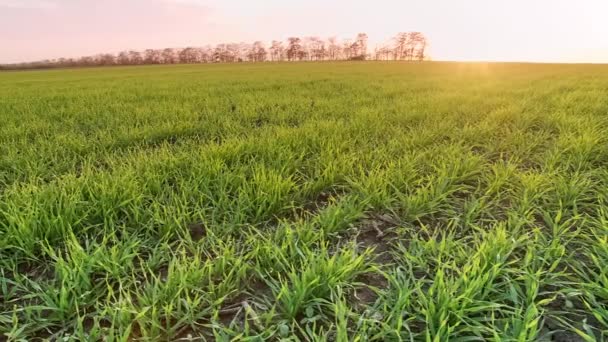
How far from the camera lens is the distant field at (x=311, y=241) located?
59.3 inches

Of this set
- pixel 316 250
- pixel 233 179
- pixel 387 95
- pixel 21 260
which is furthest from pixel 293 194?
pixel 387 95

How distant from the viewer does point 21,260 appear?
1965 millimetres

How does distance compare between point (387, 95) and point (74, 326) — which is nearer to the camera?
point (74, 326)

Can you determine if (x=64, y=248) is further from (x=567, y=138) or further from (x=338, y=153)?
(x=567, y=138)

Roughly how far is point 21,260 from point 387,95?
8.41 m

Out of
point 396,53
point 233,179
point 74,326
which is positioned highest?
point 396,53

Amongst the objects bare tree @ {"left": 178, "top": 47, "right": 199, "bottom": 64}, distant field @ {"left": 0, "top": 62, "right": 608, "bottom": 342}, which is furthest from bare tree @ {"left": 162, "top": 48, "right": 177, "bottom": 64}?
distant field @ {"left": 0, "top": 62, "right": 608, "bottom": 342}

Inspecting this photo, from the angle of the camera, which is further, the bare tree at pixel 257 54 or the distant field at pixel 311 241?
the bare tree at pixel 257 54

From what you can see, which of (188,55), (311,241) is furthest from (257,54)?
(311,241)

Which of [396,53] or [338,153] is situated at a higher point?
[396,53]

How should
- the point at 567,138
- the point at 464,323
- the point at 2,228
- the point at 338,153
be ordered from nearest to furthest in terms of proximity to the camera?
the point at 464,323 < the point at 2,228 < the point at 338,153 < the point at 567,138

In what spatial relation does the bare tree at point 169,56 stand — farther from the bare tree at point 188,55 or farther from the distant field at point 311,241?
the distant field at point 311,241

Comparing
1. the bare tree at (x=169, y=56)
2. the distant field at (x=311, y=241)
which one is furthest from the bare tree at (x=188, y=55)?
the distant field at (x=311, y=241)

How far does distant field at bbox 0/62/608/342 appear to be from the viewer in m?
1.51
